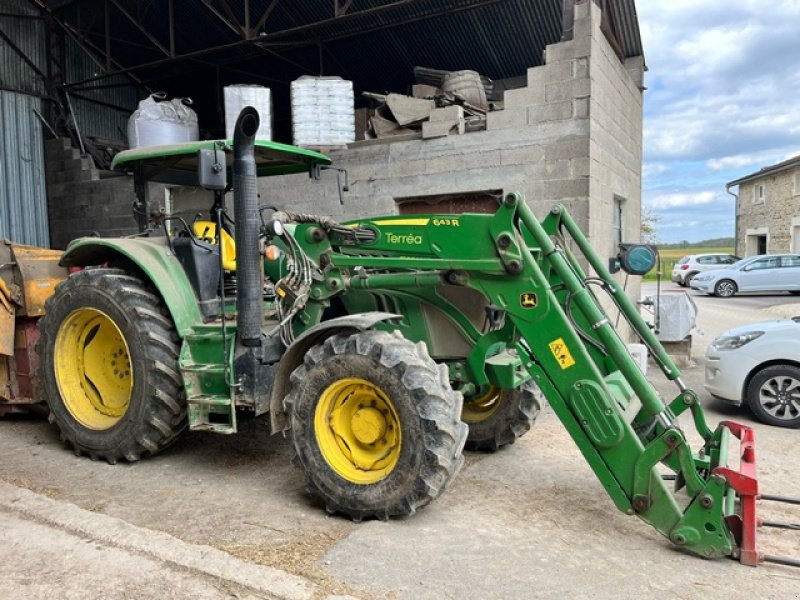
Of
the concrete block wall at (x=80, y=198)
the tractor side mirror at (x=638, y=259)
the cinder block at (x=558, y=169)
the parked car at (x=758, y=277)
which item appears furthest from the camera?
the parked car at (x=758, y=277)

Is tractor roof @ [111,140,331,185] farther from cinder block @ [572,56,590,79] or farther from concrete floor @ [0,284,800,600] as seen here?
cinder block @ [572,56,590,79]

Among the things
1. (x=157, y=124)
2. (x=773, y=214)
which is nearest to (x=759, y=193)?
(x=773, y=214)

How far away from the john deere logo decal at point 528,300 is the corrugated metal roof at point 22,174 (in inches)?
426

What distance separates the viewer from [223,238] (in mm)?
4711

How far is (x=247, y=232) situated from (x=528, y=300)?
1.80 meters

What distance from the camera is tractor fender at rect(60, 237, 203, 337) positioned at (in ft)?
14.2

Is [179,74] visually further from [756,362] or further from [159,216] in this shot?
[756,362]

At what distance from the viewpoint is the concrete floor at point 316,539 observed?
2.91 m

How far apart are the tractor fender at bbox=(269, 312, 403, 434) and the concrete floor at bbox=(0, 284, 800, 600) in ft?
1.75

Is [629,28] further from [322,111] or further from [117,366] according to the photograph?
[117,366]

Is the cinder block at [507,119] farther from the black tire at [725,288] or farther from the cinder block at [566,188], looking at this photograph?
the black tire at [725,288]

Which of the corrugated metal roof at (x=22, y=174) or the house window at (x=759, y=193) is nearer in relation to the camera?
the corrugated metal roof at (x=22, y=174)

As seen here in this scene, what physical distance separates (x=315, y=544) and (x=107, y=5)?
38.3 ft

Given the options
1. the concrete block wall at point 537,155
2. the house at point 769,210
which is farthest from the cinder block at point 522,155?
the house at point 769,210
